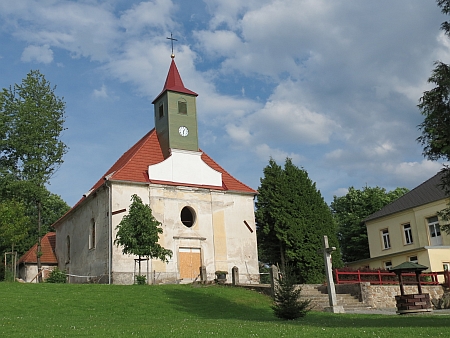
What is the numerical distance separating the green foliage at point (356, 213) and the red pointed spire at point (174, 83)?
2121 cm

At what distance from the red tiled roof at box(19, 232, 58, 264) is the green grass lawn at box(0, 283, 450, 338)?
62.6ft

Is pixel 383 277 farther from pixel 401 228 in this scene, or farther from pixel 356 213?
pixel 356 213

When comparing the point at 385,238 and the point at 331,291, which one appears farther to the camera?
the point at 385,238

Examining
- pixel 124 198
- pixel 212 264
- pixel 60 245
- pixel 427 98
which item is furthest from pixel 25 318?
pixel 60 245

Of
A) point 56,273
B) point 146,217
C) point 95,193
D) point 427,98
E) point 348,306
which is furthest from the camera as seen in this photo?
point 95,193

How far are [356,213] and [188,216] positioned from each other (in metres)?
24.9

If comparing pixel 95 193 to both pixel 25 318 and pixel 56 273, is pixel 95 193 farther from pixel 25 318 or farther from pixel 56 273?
pixel 25 318

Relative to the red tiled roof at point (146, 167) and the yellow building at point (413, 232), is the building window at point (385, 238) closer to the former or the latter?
the yellow building at point (413, 232)

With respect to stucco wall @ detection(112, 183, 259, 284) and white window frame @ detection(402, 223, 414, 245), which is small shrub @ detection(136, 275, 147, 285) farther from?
white window frame @ detection(402, 223, 414, 245)

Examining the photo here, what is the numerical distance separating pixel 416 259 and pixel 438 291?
769 cm

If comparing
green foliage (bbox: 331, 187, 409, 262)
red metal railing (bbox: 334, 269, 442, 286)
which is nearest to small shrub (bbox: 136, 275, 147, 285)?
red metal railing (bbox: 334, 269, 442, 286)

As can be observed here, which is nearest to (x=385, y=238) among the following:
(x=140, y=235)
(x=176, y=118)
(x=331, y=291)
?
(x=176, y=118)

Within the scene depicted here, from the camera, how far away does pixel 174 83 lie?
38.2 metres

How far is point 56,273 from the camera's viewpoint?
101ft
